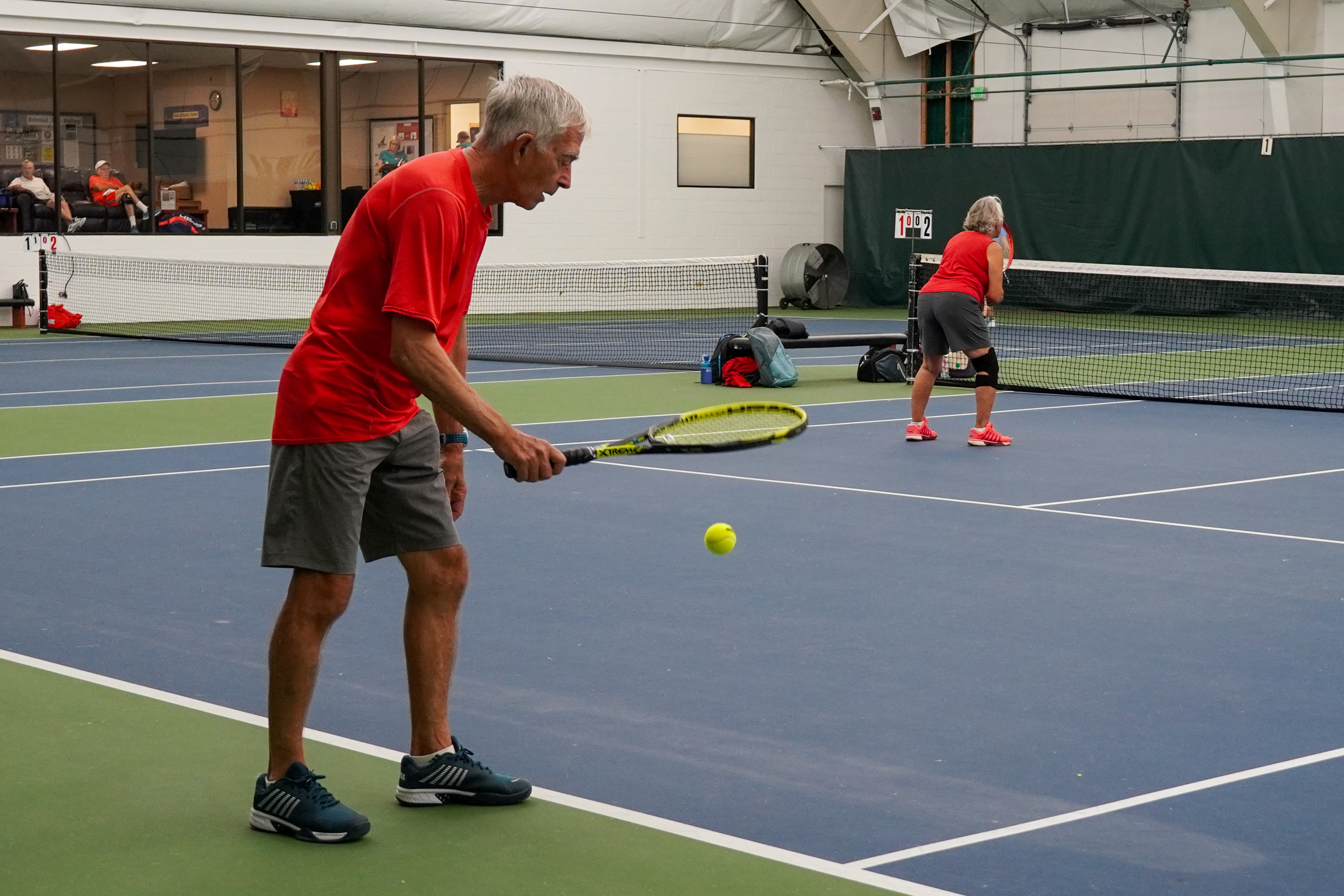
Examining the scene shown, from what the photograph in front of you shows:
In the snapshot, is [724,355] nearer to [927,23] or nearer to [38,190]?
[38,190]

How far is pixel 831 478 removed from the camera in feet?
29.1

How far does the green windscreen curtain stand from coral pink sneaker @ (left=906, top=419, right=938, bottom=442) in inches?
545

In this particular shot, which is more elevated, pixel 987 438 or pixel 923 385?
pixel 923 385

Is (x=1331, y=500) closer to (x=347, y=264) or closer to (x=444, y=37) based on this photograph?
(x=347, y=264)

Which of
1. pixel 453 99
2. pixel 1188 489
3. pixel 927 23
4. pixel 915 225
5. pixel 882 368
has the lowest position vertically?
pixel 1188 489

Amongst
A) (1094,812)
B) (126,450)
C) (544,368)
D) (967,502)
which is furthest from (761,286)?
(1094,812)

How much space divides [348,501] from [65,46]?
19001 mm

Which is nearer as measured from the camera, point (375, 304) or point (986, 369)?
point (375, 304)

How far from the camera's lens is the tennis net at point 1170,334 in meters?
13.7

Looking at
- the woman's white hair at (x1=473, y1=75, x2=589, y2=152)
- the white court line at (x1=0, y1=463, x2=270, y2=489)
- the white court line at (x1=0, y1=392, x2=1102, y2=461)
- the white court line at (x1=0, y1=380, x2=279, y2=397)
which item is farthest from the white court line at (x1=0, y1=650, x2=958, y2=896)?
the white court line at (x1=0, y1=380, x2=279, y2=397)

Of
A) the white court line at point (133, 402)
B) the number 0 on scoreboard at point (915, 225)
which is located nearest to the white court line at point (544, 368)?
the white court line at point (133, 402)

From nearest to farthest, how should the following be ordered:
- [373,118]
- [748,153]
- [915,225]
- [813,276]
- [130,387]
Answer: [130,387] < [915,225] < [373,118] < [813,276] < [748,153]

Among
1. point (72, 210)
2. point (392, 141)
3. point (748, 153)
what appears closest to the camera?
point (72, 210)

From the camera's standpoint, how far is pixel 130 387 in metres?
13.5
